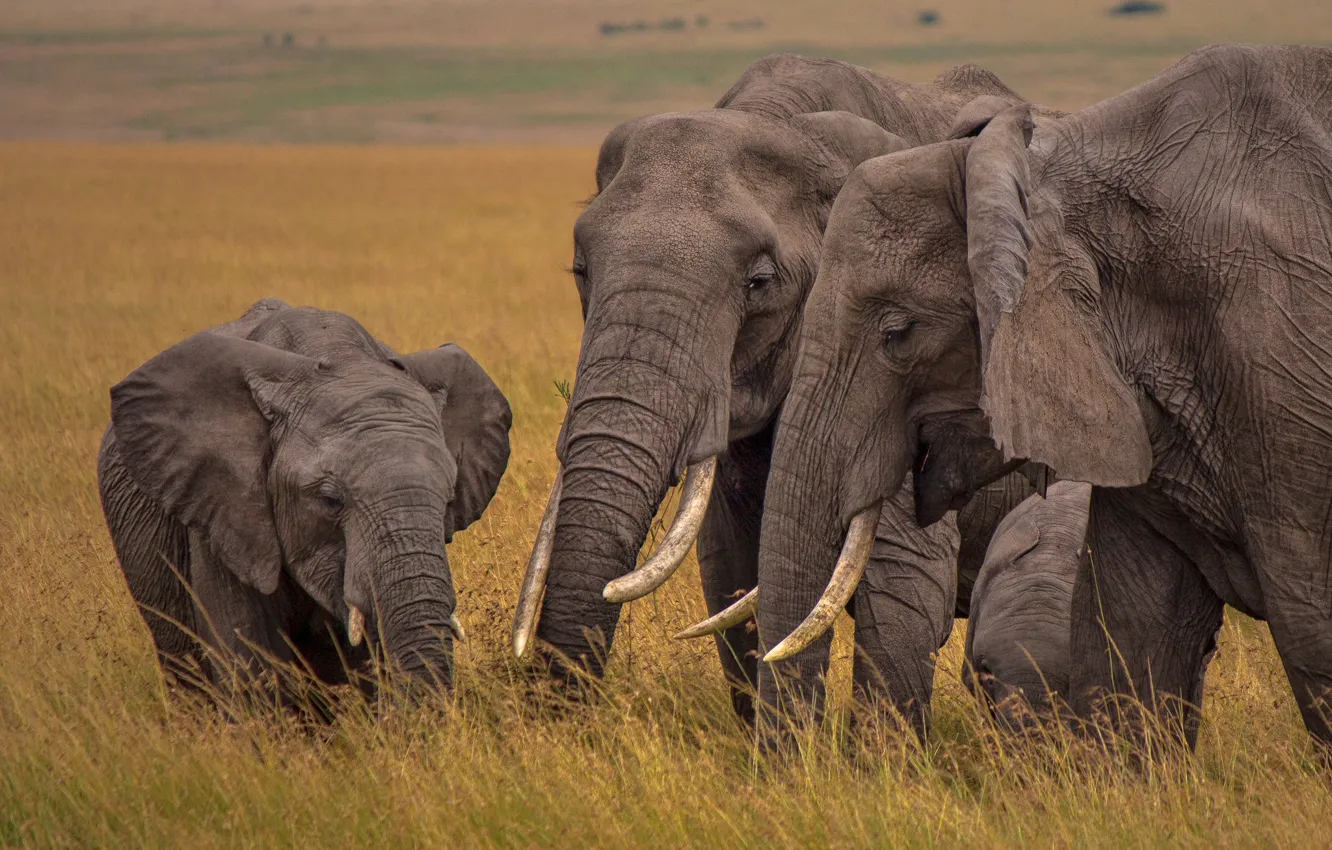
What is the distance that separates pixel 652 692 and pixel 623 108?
126323mm

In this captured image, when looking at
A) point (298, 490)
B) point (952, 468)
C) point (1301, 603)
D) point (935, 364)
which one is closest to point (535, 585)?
point (298, 490)

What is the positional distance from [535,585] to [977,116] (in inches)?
74.3

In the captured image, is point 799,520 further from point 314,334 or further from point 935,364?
point 314,334

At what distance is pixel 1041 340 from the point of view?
13.1 ft

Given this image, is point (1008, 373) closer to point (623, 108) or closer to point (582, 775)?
point (582, 775)

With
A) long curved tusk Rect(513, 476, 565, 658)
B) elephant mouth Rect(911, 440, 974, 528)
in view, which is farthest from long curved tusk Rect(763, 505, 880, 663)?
long curved tusk Rect(513, 476, 565, 658)

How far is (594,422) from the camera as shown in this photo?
518cm

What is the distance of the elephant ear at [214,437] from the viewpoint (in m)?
5.28

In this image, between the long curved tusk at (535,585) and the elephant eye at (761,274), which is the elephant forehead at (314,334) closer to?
the long curved tusk at (535,585)

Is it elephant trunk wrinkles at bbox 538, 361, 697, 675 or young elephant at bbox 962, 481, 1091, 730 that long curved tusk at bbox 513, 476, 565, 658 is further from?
young elephant at bbox 962, 481, 1091, 730

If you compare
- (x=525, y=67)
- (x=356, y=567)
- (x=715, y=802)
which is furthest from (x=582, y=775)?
(x=525, y=67)

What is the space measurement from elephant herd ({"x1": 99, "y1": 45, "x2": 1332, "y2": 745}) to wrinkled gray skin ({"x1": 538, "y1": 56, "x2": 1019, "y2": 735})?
1cm

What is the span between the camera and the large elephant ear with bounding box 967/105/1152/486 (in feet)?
12.8

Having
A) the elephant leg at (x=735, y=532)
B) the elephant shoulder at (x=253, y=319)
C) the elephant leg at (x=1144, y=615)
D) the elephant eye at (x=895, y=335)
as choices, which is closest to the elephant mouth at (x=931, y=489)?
the elephant eye at (x=895, y=335)
